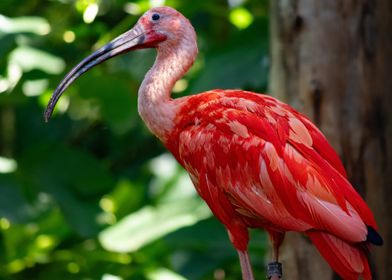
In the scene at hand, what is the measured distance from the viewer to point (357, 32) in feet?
19.0

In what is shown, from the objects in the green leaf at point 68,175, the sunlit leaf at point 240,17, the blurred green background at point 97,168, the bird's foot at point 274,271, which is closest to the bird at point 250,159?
the bird's foot at point 274,271

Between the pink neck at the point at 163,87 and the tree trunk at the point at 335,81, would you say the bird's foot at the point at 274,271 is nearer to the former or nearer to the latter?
the pink neck at the point at 163,87

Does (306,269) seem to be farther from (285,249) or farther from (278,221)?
(278,221)

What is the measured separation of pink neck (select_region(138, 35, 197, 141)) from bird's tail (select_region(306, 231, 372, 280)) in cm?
75

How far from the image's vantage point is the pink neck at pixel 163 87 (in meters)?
4.76

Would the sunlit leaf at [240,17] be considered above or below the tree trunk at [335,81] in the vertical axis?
above

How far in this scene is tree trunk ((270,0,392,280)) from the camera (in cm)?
574

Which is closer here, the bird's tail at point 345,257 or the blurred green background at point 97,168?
the bird's tail at point 345,257

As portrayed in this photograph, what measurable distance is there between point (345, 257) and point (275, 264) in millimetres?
470

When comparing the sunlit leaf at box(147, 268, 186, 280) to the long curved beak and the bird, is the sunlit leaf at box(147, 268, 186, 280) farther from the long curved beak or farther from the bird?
the long curved beak

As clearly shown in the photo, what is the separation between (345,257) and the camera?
14.2 ft

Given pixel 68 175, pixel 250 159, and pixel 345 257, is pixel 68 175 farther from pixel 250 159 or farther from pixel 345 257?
pixel 345 257

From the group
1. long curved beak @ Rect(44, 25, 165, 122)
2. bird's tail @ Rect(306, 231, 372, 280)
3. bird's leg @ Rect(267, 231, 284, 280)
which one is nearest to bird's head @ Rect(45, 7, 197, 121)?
long curved beak @ Rect(44, 25, 165, 122)

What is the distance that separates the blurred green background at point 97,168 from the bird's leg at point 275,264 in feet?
4.83
